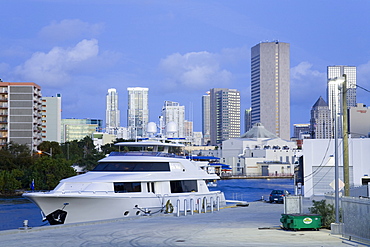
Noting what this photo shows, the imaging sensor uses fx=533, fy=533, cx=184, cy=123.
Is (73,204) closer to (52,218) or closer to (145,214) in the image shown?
(52,218)

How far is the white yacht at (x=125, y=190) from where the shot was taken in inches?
1203

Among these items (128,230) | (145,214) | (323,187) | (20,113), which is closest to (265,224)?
(128,230)

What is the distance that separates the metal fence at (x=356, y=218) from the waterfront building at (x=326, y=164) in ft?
98.0

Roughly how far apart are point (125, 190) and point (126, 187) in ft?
0.77

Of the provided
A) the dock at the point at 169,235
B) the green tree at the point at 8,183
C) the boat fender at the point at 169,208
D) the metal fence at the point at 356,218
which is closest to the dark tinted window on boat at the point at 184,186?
the boat fender at the point at 169,208

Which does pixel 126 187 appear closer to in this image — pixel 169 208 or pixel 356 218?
pixel 169 208

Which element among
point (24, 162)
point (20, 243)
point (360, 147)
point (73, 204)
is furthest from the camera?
point (24, 162)

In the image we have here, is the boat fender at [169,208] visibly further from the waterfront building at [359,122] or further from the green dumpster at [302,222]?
the waterfront building at [359,122]

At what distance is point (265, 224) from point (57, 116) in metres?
174

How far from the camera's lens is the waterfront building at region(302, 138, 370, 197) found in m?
48.1

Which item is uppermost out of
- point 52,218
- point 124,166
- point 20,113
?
point 20,113

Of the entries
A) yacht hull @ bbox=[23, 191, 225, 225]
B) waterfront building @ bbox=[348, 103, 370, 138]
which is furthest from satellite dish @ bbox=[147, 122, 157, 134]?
waterfront building @ bbox=[348, 103, 370, 138]

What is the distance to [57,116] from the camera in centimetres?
19138

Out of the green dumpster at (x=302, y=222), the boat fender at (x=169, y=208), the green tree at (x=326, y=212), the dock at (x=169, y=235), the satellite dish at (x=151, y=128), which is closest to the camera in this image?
A: the dock at (x=169, y=235)
